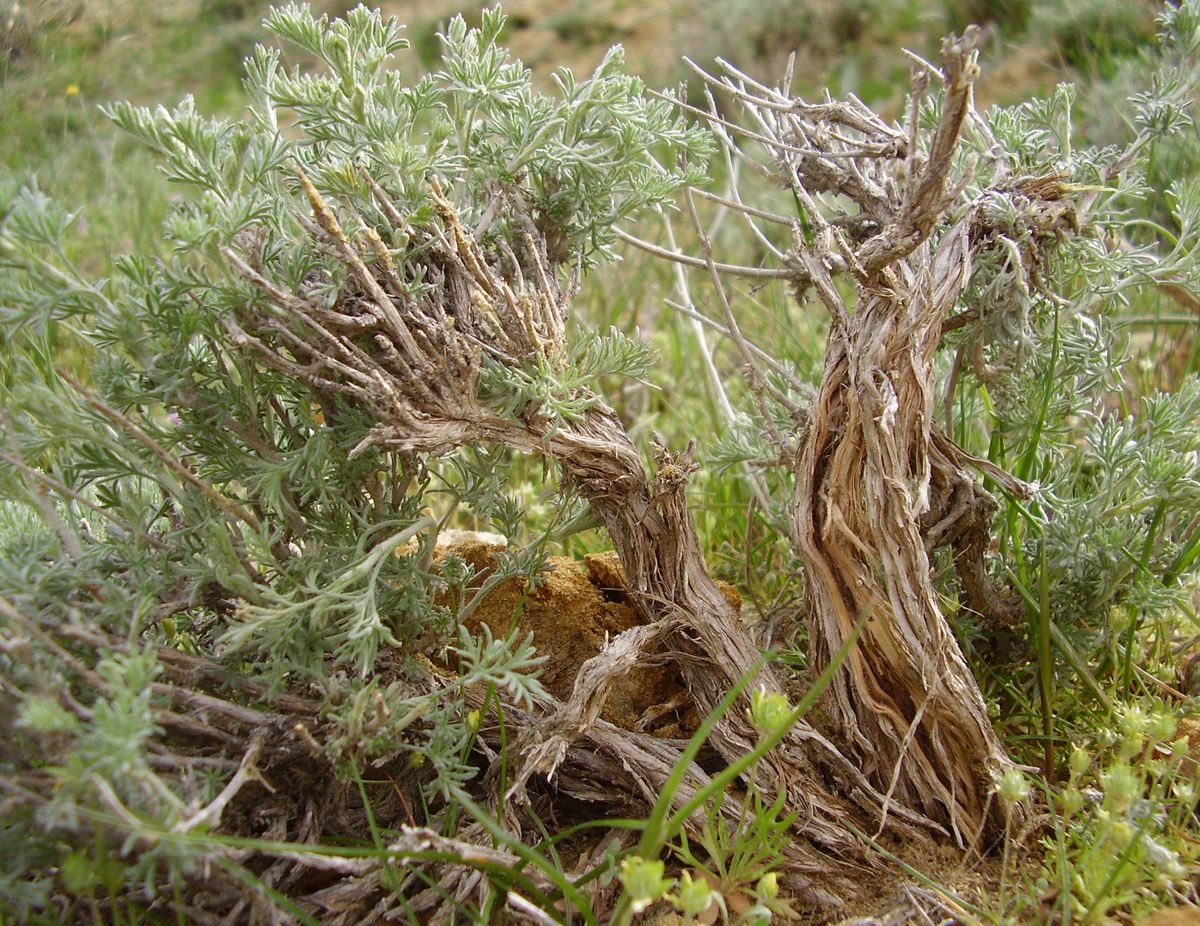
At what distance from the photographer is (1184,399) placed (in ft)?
6.36

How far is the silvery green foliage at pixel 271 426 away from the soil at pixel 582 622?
0.21 meters

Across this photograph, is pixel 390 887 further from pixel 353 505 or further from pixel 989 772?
pixel 989 772

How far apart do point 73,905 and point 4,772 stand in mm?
233

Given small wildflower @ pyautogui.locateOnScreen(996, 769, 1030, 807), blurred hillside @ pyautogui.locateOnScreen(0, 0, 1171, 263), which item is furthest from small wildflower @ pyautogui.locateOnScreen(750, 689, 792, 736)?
blurred hillside @ pyautogui.locateOnScreen(0, 0, 1171, 263)

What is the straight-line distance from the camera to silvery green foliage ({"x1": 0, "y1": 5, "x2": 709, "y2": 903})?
1.40 metres

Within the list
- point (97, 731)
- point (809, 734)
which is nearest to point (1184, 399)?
point (809, 734)

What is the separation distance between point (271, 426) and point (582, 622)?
75 centimetres

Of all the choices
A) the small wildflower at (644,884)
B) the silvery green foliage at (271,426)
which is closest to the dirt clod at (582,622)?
the silvery green foliage at (271,426)

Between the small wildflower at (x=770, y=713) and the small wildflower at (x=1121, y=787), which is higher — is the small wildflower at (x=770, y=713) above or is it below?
above

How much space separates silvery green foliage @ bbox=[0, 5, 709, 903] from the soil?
21 cm

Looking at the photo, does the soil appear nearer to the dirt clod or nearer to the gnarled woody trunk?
the dirt clod

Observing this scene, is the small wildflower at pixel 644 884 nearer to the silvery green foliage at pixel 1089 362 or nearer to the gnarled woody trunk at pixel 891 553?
the gnarled woody trunk at pixel 891 553

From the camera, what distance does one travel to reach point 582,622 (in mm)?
2047

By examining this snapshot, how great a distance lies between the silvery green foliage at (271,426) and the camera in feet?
4.59
